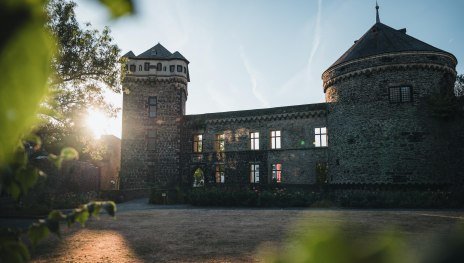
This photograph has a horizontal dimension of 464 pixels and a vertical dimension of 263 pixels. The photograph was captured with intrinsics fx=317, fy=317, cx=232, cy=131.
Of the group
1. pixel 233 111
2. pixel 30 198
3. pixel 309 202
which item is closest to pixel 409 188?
pixel 309 202

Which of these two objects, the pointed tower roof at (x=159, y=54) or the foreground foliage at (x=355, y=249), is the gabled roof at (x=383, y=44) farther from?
the foreground foliage at (x=355, y=249)

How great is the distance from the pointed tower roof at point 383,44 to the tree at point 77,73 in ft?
50.7

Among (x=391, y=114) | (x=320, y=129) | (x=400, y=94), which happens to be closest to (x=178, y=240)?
(x=391, y=114)

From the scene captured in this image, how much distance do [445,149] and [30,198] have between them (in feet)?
78.3

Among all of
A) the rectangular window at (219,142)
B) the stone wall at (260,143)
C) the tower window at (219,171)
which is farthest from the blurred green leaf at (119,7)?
the rectangular window at (219,142)

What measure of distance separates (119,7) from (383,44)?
24122 mm

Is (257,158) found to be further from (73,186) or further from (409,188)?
(73,186)

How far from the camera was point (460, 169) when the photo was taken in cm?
1881

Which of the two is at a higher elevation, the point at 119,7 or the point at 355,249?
the point at 119,7

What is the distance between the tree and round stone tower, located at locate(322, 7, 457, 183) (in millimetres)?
15208

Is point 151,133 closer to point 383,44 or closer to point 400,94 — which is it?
point 383,44

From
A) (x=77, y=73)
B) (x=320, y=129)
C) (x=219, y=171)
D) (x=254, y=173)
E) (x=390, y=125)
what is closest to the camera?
(x=77, y=73)

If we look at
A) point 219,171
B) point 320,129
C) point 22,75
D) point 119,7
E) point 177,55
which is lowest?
point 219,171

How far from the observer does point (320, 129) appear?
24.6 meters
